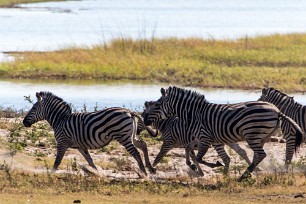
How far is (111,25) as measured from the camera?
64.3 m

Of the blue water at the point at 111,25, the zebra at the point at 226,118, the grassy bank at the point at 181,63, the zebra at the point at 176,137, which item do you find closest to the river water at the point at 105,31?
the blue water at the point at 111,25

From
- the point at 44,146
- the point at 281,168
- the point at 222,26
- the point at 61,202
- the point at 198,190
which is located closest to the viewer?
the point at 61,202

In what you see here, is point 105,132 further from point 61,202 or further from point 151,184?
point 61,202

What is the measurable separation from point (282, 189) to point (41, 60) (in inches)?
919

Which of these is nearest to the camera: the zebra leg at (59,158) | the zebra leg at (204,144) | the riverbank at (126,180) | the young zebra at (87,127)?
the riverbank at (126,180)

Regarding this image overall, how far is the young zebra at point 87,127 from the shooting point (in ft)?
47.6

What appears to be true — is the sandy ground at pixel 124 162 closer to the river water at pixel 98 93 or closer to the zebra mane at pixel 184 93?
the zebra mane at pixel 184 93

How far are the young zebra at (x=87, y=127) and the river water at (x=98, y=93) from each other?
8637mm

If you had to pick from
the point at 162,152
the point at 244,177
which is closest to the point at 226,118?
the point at 244,177

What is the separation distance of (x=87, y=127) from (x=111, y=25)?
49.8m

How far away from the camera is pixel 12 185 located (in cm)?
1314

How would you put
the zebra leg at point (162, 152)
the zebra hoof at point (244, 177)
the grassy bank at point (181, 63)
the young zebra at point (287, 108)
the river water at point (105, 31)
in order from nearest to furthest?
the zebra hoof at point (244, 177)
the zebra leg at point (162, 152)
the young zebra at point (287, 108)
the river water at point (105, 31)
the grassy bank at point (181, 63)

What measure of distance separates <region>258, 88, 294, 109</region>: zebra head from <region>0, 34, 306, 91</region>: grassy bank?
1240cm

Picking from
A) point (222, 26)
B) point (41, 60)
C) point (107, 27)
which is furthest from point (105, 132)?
point (222, 26)
